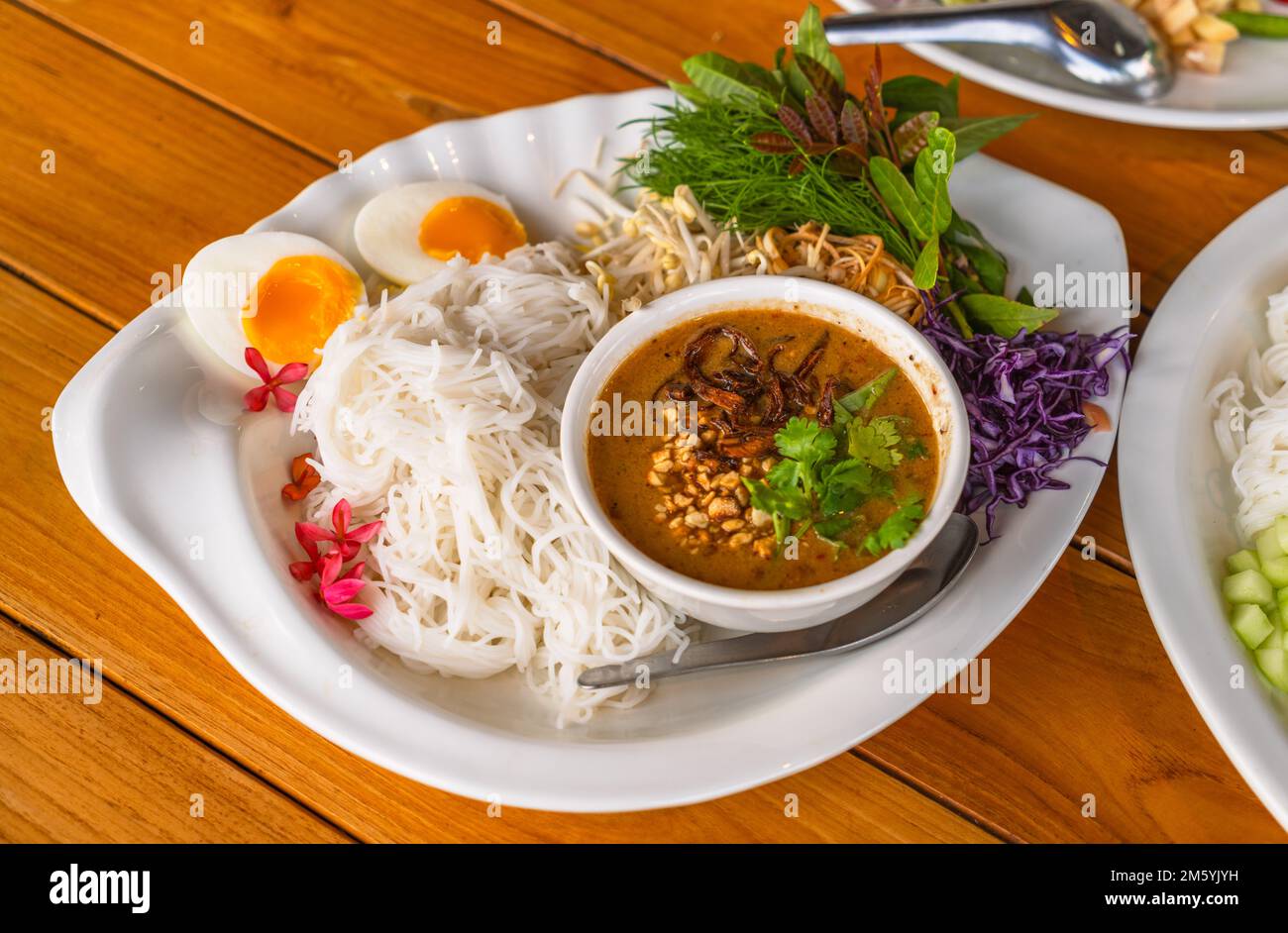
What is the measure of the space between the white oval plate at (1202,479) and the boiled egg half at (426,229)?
175 cm

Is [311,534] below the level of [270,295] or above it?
below

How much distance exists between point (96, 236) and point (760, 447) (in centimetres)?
217

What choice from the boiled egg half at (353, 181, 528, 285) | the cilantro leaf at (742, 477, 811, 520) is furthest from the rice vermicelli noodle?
the cilantro leaf at (742, 477, 811, 520)

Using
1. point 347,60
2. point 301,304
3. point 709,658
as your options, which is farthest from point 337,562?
point 347,60

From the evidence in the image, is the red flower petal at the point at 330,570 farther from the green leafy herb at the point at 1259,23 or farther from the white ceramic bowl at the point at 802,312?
the green leafy herb at the point at 1259,23

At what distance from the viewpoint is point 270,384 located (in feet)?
8.73

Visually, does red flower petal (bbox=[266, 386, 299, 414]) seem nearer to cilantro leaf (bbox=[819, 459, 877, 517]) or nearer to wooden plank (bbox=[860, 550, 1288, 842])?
cilantro leaf (bbox=[819, 459, 877, 517])

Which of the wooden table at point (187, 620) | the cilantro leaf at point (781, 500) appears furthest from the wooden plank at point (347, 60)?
the cilantro leaf at point (781, 500)

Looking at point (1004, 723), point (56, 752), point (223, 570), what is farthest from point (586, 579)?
point (56, 752)

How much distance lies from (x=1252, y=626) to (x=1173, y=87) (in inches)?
70.1

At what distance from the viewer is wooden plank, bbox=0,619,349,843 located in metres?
2.47

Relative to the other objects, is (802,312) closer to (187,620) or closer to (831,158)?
(831,158)

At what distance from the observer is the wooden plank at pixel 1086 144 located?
3.24 metres

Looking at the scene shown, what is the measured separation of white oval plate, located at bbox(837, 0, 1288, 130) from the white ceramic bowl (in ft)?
3.92
